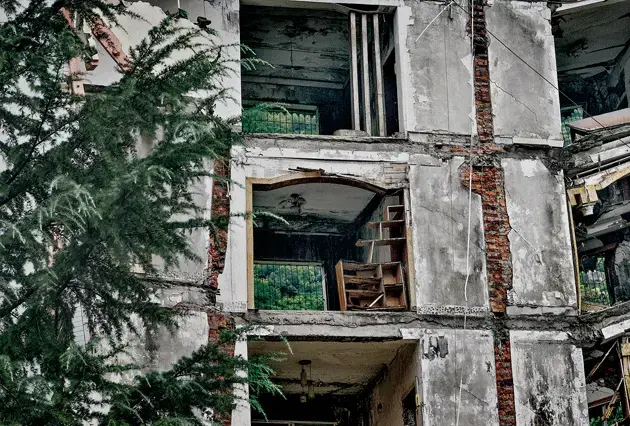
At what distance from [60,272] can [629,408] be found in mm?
11634

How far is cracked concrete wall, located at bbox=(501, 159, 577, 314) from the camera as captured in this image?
865 inches

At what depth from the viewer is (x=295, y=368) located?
2359cm

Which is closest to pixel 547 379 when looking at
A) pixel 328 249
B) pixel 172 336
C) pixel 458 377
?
pixel 458 377

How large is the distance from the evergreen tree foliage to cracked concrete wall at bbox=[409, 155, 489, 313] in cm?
797

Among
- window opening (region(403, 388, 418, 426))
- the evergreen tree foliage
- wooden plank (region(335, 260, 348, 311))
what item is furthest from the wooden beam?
the evergreen tree foliage

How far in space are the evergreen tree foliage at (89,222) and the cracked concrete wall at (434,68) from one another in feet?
30.2

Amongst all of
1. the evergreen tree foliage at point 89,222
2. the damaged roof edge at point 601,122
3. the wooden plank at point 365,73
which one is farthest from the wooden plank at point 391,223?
the evergreen tree foliage at point 89,222

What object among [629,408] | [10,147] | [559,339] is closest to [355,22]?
[559,339]

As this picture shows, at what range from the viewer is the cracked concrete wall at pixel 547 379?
2122 centimetres

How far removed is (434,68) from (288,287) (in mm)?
4629

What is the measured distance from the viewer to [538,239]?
2234cm

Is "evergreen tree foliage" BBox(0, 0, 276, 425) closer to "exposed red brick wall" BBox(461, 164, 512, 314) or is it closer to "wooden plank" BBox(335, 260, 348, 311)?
"wooden plank" BBox(335, 260, 348, 311)

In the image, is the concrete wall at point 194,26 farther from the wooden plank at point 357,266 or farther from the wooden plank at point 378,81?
the wooden plank at point 357,266

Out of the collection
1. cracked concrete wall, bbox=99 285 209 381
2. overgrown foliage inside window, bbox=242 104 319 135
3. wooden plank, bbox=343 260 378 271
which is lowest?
cracked concrete wall, bbox=99 285 209 381
